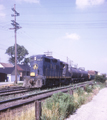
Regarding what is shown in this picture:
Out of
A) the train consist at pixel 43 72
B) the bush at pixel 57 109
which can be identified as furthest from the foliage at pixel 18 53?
the bush at pixel 57 109

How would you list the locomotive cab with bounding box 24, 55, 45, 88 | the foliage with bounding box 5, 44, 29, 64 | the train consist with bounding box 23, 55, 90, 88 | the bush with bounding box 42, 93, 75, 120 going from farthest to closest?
the foliage with bounding box 5, 44, 29, 64, the train consist with bounding box 23, 55, 90, 88, the locomotive cab with bounding box 24, 55, 45, 88, the bush with bounding box 42, 93, 75, 120

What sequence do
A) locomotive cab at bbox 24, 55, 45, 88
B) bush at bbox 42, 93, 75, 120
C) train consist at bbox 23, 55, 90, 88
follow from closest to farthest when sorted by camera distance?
1. bush at bbox 42, 93, 75, 120
2. locomotive cab at bbox 24, 55, 45, 88
3. train consist at bbox 23, 55, 90, 88

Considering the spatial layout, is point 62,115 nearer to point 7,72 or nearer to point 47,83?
point 47,83

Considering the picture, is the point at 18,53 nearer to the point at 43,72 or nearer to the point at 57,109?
the point at 43,72

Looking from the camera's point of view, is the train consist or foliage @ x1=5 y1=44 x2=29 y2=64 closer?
the train consist

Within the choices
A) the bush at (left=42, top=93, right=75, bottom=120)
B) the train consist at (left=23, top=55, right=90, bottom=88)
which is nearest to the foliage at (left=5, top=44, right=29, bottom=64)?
the train consist at (left=23, top=55, right=90, bottom=88)

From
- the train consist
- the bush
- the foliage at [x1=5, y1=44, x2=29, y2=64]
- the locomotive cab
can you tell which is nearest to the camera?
the bush

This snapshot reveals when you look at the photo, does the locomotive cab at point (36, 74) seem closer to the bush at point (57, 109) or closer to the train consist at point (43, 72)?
the train consist at point (43, 72)

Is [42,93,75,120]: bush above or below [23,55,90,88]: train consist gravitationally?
below

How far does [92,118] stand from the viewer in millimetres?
5898

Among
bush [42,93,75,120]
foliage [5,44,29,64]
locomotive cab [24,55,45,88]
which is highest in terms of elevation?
foliage [5,44,29,64]

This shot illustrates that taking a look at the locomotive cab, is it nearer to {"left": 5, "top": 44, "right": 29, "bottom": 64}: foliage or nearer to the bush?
the bush

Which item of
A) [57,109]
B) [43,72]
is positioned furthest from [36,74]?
[57,109]

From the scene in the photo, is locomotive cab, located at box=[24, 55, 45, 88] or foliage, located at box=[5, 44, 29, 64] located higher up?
foliage, located at box=[5, 44, 29, 64]
